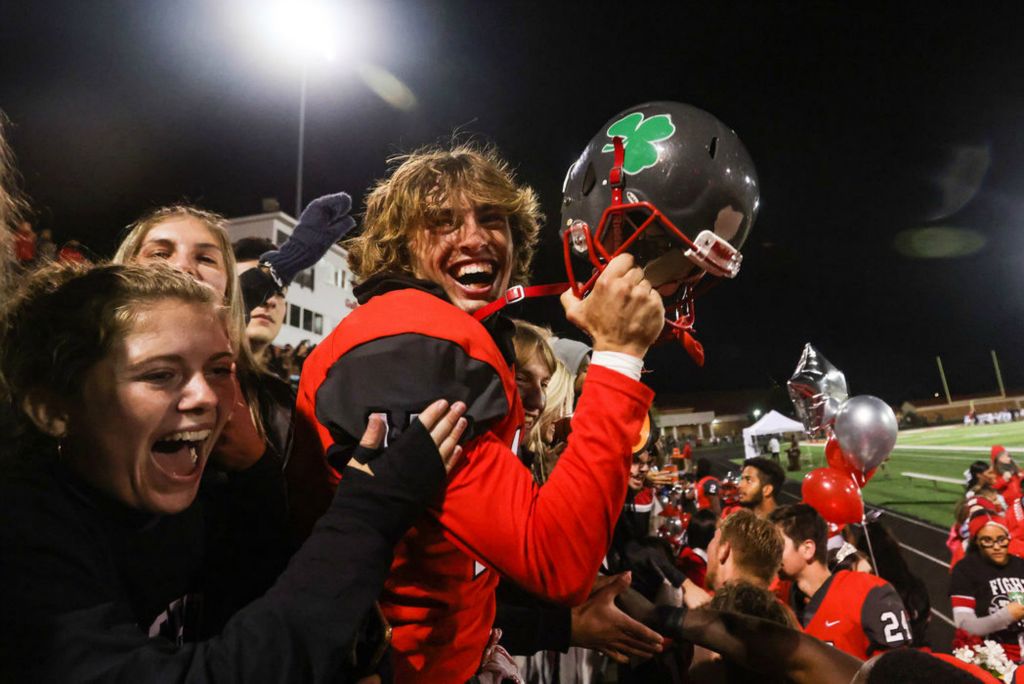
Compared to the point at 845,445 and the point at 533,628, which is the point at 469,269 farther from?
the point at 845,445

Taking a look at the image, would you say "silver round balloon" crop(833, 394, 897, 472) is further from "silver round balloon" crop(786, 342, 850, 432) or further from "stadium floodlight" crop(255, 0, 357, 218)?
"stadium floodlight" crop(255, 0, 357, 218)

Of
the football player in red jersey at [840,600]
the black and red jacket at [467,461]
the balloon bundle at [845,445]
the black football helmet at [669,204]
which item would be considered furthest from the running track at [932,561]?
the black and red jacket at [467,461]

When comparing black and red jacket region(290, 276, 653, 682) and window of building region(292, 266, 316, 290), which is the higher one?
window of building region(292, 266, 316, 290)

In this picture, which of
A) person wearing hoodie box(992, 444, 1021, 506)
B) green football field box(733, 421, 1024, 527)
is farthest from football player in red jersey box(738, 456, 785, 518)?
green football field box(733, 421, 1024, 527)

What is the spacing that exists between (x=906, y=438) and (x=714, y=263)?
170ft

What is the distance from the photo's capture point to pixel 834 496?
23.6 feet

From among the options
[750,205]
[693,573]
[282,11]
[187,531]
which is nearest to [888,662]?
[750,205]

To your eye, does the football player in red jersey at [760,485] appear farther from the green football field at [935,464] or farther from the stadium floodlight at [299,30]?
the green football field at [935,464]

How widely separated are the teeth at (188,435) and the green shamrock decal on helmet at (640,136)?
153 centimetres

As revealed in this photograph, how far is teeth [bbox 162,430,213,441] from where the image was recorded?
4.65 ft

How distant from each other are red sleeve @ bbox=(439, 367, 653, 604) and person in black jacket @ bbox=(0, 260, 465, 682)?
0.39 feet

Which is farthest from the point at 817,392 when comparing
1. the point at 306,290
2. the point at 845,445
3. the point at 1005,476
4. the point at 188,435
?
the point at 306,290

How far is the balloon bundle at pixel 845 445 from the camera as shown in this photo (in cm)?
716

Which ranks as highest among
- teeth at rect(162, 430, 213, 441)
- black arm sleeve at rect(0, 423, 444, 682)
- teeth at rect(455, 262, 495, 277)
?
teeth at rect(455, 262, 495, 277)
